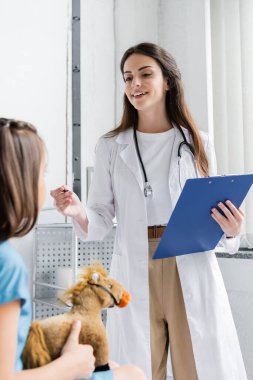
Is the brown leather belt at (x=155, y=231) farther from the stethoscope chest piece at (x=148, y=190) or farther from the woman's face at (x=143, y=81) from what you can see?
the woman's face at (x=143, y=81)

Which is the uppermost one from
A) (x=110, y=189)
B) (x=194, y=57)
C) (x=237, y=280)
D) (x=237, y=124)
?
(x=194, y=57)

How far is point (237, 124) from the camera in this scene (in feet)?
8.04

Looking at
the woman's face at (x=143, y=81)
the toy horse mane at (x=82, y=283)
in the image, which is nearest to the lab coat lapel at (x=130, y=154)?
the woman's face at (x=143, y=81)

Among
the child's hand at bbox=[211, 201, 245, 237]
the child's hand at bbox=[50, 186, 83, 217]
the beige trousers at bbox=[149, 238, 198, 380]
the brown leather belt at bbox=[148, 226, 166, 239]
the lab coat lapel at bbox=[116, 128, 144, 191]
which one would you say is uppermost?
the lab coat lapel at bbox=[116, 128, 144, 191]

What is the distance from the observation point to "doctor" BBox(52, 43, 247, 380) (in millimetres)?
1511

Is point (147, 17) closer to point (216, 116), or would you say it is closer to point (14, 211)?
point (216, 116)

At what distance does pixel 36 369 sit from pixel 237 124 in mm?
1909

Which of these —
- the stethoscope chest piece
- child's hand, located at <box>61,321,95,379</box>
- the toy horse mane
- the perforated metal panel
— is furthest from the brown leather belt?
the perforated metal panel

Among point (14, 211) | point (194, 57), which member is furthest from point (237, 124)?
point (14, 211)

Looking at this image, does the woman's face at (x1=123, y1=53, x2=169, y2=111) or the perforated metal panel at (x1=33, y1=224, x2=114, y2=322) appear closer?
the woman's face at (x1=123, y1=53, x2=169, y2=111)

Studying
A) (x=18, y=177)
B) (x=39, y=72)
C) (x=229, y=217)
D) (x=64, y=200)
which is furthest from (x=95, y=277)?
(x=39, y=72)

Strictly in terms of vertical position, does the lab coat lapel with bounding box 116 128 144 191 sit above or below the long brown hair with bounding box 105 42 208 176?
below

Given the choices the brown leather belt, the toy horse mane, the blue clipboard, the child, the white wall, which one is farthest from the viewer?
the white wall

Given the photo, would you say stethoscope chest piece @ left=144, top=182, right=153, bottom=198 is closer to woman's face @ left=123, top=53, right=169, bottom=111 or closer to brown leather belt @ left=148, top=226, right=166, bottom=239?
brown leather belt @ left=148, top=226, right=166, bottom=239
